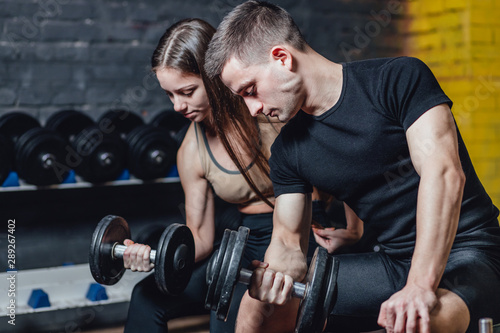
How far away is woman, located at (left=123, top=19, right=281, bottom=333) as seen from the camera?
185cm

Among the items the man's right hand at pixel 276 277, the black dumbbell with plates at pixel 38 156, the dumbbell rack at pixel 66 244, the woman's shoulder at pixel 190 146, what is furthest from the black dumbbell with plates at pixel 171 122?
the man's right hand at pixel 276 277

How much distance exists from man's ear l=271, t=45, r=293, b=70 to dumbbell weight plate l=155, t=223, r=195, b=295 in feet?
2.18

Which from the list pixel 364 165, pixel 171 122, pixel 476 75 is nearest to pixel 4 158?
pixel 171 122

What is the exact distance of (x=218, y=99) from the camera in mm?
1844

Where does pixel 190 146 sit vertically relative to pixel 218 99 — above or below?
below

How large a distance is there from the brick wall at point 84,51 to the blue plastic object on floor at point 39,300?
3.13 ft

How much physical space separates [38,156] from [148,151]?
507 mm

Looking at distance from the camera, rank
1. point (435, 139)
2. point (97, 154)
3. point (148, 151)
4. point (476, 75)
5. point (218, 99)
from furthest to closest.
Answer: point (476, 75), point (148, 151), point (97, 154), point (218, 99), point (435, 139)

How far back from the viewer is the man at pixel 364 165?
4.23ft

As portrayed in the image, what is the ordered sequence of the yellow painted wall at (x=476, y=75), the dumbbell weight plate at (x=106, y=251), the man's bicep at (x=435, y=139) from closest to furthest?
the man's bicep at (x=435, y=139) → the dumbbell weight plate at (x=106, y=251) → the yellow painted wall at (x=476, y=75)

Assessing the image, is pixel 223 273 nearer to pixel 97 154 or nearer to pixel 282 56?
pixel 282 56

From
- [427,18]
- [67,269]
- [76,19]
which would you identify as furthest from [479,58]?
[67,269]

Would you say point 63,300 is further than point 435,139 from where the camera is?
Yes

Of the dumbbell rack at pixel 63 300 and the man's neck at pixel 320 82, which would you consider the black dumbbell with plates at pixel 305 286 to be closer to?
the man's neck at pixel 320 82
